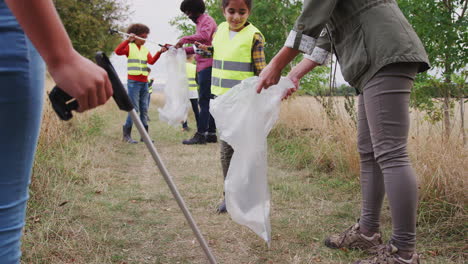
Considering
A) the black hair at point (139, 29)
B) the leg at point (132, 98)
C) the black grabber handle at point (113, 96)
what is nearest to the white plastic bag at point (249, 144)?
the black grabber handle at point (113, 96)

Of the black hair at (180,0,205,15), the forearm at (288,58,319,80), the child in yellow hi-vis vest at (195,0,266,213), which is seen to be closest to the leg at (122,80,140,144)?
Result: the black hair at (180,0,205,15)

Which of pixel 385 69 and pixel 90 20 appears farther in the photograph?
pixel 90 20

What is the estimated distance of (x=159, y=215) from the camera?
9.77 feet

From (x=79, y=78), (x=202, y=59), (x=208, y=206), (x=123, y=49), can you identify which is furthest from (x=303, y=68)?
(x=123, y=49)

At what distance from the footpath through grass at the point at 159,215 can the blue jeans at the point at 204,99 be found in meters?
1.52

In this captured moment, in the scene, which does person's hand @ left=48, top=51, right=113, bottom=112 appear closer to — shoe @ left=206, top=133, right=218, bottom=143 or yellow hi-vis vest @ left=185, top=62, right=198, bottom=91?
shoe @ left=206, top=133, right=218, bottom=143

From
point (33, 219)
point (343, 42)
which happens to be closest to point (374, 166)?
point (343, 42)

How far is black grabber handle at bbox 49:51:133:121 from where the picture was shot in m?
1.00

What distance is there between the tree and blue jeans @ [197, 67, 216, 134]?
3.03m

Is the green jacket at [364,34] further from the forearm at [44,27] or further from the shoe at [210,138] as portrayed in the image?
the shoe at [210,138]

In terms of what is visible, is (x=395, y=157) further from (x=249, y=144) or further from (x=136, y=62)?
(x=136, y=62)

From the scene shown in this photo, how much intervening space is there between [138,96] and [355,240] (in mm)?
4908

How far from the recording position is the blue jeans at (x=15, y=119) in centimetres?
93

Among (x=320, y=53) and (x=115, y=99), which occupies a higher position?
(x=320, y=53)
